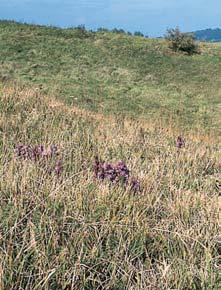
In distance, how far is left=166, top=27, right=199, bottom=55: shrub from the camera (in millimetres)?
26922

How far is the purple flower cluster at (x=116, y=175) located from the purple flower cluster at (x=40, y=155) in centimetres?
34

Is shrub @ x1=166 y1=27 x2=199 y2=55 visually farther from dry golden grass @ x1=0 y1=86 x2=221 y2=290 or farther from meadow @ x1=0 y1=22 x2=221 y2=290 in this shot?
dry golden grass @ x1=0 y1=86 x2=221 y2=290

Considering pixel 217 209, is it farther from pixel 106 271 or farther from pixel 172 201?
pixel 106 271

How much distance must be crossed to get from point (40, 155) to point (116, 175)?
83 cm

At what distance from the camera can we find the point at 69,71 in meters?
21.9

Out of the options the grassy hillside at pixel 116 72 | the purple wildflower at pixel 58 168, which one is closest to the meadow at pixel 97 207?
the purple wildflower at pixel 58 168

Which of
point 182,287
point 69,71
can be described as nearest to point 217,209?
point 182,287

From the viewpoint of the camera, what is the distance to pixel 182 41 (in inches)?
1055

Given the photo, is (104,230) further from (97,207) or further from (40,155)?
(40,155)

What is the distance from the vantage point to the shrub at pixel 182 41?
26.9 meters

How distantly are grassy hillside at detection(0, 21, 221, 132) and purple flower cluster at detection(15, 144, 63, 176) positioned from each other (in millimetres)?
10260

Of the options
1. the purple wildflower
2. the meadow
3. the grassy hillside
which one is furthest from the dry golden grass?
the grassy hillside

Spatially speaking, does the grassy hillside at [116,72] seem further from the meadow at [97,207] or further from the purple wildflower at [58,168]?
the purple wildflower at [58,168]

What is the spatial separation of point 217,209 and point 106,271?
134 cm
